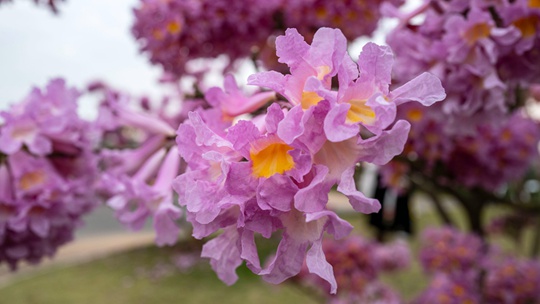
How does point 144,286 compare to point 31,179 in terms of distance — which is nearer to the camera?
point 31,179

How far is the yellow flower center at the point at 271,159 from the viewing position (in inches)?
11.0

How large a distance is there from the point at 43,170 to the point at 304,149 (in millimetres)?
405

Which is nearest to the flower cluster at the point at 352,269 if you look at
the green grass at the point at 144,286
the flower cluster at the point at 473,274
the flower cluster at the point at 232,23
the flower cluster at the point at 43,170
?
the flower cluster at the point at 473,274

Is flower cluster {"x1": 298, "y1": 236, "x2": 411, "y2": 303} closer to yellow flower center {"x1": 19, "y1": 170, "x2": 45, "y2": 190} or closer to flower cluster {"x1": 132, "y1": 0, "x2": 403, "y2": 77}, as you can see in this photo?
flower cluster {"x1": 132, "y1": 0, "x2": 403, "y2": 77}

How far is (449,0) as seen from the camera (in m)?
0.53

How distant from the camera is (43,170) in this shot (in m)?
0.58

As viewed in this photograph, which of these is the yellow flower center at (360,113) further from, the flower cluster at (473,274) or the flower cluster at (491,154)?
the flower cluster at (473,274)

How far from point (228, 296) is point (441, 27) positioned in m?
2.69

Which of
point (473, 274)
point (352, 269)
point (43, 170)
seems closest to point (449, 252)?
point (473, 274)

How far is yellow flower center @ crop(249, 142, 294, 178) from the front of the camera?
278mm

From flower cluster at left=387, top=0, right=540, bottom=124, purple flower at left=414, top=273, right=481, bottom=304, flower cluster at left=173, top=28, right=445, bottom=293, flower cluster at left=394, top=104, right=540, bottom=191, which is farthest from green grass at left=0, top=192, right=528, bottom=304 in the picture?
flower cluster at left=173, top=28, right=445, bottom=293

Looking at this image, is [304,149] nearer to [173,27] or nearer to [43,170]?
[43,170]

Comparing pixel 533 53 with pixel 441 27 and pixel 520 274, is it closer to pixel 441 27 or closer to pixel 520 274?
pixel 441 27

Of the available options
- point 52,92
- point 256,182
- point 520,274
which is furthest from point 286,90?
point 520,274
